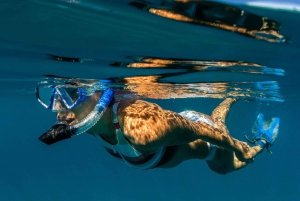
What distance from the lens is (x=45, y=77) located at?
11.1m

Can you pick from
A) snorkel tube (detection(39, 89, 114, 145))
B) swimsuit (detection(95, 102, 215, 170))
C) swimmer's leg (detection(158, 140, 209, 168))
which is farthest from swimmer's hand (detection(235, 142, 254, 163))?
snorkel tube (detection(39, 89, 114, 145))

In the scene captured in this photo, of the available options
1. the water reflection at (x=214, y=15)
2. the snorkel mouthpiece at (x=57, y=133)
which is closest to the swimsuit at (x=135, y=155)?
the snorkel mouthpiece at (x=57, y=133)

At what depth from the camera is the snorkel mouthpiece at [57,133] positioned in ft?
14.4

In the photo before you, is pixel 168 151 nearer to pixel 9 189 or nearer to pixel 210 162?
pixel 210 162

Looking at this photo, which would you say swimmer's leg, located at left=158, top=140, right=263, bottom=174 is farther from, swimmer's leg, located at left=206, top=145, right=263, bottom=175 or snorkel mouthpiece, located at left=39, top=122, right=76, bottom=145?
snorkel mouthpiece, located at left=39, top=122, right=76, bottom=145

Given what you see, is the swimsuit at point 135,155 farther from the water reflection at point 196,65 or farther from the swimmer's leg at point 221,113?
the swimmer's leg at point 221,113

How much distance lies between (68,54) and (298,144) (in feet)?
236

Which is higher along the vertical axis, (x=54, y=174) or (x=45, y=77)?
(x=45, y=77)

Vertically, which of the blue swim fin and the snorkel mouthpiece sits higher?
the snorkel mouthpiece

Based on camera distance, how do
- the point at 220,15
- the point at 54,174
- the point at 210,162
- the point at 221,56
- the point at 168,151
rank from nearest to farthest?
the point at 220,15 → the point at 168,151 → the point at 221,56 → the point at 210,162 → the point at 54,174

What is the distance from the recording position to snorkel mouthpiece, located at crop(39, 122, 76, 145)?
438 cm

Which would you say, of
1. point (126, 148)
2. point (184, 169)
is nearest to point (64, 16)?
point (126, 148)

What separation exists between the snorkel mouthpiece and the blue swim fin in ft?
26.6

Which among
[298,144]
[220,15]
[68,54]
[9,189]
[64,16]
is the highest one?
[220,15]
